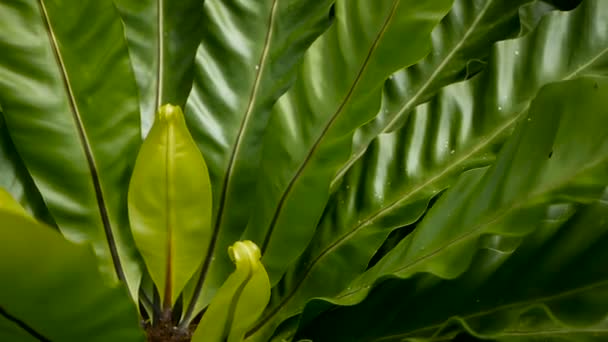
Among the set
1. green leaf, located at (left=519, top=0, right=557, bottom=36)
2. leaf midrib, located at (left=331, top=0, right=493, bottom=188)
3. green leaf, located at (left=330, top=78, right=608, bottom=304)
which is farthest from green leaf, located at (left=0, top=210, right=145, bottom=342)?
green leaf, located at (left=519, top=0, right=557, bottom=36)

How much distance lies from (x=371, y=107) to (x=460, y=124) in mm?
97

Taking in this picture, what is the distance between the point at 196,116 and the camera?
576 mm

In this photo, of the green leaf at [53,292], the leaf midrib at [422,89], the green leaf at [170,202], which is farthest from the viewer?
the leaf midrib at [422,89]

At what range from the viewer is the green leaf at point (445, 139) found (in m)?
0.55

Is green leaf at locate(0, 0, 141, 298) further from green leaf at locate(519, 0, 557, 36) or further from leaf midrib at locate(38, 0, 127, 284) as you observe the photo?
green leaf at locate(519, 0, 557, 36)

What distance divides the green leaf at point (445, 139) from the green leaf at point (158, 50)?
16 cm

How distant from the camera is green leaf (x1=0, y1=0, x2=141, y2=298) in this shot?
0.52m

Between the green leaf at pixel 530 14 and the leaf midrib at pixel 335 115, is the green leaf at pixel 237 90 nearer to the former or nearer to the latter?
the leaf midrib at pixel 335 115

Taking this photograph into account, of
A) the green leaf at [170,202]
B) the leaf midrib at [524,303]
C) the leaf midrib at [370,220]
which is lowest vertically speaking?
the leaf midrib at [524,303]

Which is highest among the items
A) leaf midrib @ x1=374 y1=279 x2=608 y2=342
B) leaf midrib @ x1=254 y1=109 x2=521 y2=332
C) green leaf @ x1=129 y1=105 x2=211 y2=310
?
green leaf @ x1=129 y1=105 x2=211 y2=310

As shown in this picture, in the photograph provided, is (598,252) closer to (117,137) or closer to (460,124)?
(460,124)

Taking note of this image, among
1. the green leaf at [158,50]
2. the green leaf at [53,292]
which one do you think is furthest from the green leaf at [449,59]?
the green leaf at [53,292]

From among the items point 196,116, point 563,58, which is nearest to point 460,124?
point 563,58

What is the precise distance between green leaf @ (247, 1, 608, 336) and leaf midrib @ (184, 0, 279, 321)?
0.17 feet
